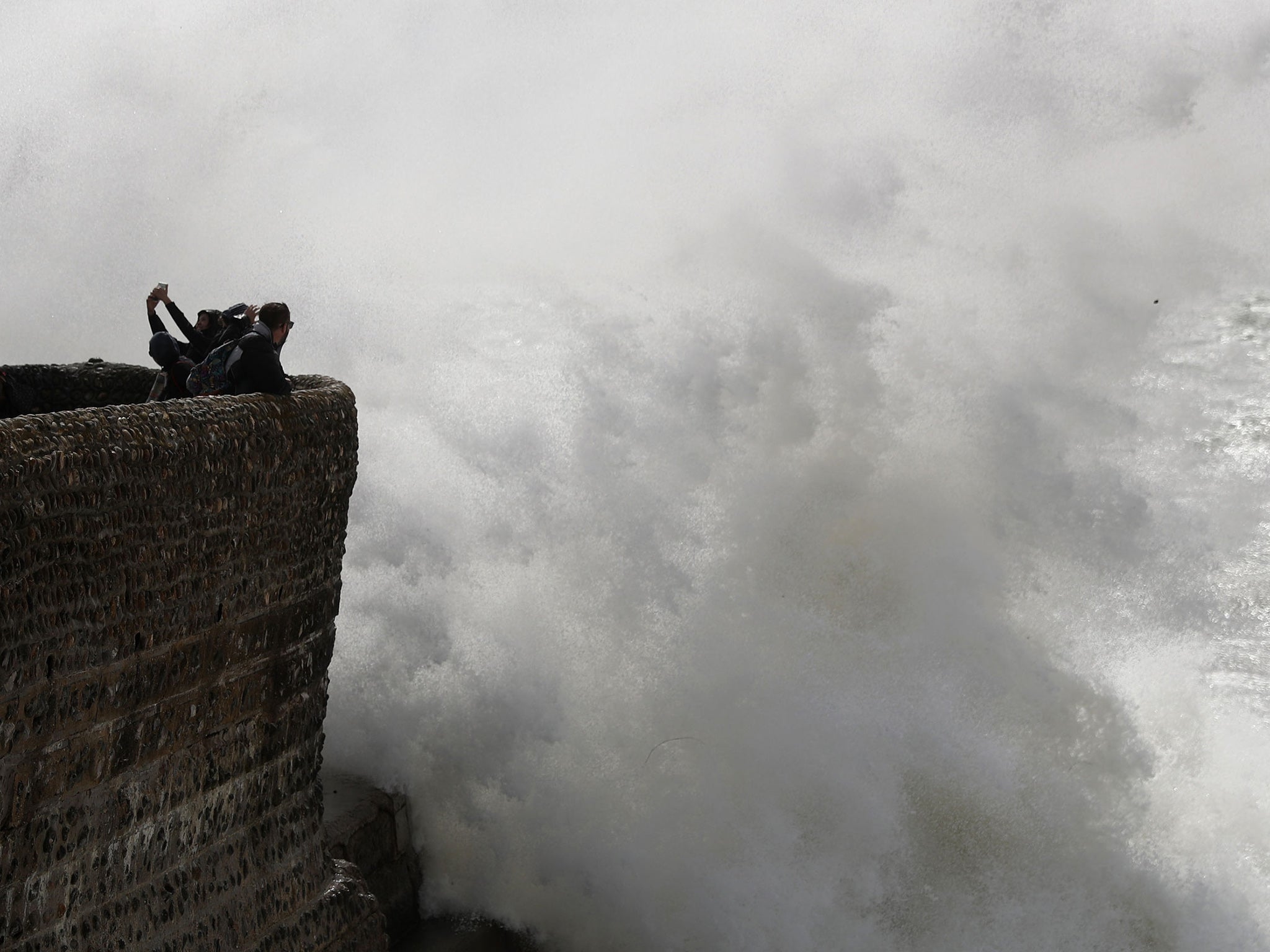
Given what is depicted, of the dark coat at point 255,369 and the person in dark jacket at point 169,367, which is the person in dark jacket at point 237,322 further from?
the dark coat at point 255,369

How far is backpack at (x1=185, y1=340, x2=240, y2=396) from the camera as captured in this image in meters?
3.49

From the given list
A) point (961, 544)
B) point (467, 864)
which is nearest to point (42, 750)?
point (467, 864)

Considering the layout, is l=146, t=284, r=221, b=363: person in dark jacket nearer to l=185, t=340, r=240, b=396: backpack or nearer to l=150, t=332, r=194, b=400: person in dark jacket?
l=150, t=332, r=194, b=400: person in dark jacket

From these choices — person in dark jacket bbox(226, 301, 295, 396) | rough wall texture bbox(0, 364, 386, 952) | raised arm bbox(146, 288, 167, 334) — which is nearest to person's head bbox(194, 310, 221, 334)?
raised arm bbox(146, 288, 167, 334)

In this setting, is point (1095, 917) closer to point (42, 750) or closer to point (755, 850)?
point (755, 850)

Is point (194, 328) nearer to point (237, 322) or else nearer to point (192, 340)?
point (192, 340)

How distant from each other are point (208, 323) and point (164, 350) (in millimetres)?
265

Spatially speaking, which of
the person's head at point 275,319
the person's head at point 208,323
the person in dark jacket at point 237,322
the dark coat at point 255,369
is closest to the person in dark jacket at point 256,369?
the dark coat at point 255,369

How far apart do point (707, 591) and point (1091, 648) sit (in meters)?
2.16

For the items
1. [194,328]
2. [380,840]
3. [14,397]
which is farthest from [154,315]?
[380,840]

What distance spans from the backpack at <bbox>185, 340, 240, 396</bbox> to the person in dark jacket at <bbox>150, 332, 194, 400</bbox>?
23 cm

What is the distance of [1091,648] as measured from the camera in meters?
7.33

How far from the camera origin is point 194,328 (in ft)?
13.5

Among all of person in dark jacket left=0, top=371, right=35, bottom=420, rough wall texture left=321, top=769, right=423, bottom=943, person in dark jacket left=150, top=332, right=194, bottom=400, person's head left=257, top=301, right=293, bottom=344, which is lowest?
rough wall texture left=321, top=769, right=423, bottom=943
